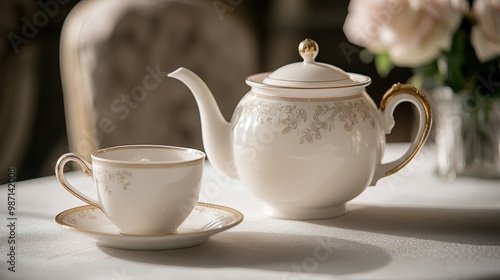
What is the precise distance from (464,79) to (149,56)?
66cm

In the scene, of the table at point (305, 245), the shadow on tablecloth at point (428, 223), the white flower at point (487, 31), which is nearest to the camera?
the table at point (305, 245)

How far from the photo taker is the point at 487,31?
105 centimetres

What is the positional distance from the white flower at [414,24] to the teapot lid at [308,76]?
0.24 metres

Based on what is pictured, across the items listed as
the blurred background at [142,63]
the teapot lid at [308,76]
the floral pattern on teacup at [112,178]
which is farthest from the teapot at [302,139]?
the blurred background at [142,63]

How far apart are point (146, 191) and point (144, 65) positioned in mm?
834

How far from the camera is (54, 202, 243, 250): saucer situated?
0.72 meters

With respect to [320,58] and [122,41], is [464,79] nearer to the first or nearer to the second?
[122,41]

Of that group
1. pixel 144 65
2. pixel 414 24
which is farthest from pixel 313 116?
pixel 144 65

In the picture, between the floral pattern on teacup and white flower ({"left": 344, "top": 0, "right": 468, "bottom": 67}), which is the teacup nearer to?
the floral pattern on teacup

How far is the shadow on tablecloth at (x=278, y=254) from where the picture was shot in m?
0.70

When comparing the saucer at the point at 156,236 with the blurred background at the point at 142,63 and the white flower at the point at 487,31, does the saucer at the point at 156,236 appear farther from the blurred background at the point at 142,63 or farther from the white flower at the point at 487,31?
the blurred background at the point at 142,63

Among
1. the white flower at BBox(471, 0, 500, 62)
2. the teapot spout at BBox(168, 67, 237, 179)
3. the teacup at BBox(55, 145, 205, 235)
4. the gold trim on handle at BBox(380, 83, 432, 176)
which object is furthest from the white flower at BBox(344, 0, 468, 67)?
the teacup at BBox(55, 145, 205, 235)

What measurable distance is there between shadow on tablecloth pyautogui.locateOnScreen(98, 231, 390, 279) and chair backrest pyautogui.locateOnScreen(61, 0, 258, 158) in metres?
0.65

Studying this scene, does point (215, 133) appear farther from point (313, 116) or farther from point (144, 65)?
point (144, 65)
